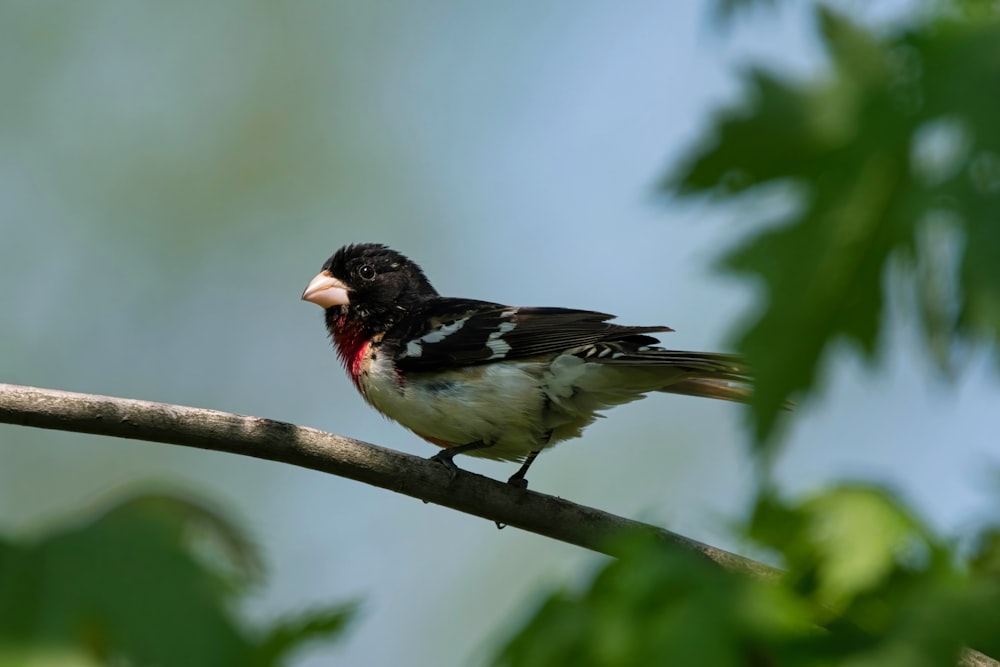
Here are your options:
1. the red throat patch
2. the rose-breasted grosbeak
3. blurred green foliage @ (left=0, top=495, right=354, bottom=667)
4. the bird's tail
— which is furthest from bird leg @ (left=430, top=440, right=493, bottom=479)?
blurred green foliage @ (left=0, top=495, right=354, bottom=667)

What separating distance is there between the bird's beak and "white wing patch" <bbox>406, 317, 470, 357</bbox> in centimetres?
61

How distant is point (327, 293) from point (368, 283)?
21cm

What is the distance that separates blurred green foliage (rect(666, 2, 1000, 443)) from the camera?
50.6 inches

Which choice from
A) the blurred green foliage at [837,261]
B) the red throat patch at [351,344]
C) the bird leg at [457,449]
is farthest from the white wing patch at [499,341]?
the blurred green foliage at [837,261]

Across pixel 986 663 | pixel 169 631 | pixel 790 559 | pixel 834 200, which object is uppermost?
pixel 834 200

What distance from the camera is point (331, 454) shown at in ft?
9.98

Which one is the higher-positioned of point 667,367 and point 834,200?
point 834,200

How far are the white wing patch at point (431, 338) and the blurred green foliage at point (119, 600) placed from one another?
118 inches

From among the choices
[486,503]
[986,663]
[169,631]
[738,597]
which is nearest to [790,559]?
[986,663]

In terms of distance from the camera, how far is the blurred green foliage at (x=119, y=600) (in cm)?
144

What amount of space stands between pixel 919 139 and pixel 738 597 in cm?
91

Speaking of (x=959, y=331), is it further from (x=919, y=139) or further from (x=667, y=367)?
(x=667, y=367)

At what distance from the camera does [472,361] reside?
4.54 m

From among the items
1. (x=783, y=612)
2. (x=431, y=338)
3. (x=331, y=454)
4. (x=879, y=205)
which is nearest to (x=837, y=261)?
(x=879, y=205)
